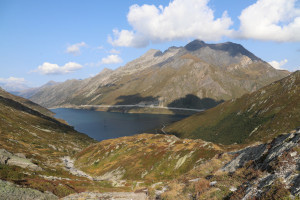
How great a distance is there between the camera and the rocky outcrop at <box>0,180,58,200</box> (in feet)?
62.7

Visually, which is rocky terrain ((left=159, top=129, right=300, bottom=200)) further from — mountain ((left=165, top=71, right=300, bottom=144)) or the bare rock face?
mountain ((left=165, top=71, right=300, bottom=144))

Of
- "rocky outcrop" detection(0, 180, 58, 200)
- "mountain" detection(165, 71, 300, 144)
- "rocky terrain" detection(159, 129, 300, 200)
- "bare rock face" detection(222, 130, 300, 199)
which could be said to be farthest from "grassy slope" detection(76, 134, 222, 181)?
"mountain" detection(165, 71, 300, 144)

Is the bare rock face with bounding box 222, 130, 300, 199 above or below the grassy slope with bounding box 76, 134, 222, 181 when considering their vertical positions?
above

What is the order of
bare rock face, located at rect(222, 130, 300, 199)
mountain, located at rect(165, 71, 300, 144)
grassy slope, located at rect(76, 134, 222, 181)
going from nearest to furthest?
1. bare rock face, located at rect(222, 130, 300, 199)
2. grassy slope, located at rect(76, 134, 222, 181)
3. mountain, located at rect(165, 71, 300, 144)

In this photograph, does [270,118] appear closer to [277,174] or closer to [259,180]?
[259,180]

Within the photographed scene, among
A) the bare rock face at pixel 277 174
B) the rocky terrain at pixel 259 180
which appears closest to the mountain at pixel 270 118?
the rocky terrain at pixel 259 180

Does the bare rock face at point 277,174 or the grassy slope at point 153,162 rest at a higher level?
the bare rock face at point 277,174

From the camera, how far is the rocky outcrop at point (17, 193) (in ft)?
62.7

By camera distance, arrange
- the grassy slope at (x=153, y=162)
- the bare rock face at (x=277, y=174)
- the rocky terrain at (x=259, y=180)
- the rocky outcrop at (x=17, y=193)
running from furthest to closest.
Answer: the grassy slope at (x=153, y=162), the rocky outcrop at (x=17, y=193), the bare rock face at (x=277, y=174), the rocky terrain at (x=259, y=180)

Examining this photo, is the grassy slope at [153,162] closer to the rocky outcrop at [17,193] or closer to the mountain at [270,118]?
the rocky outcrop at [17,193]

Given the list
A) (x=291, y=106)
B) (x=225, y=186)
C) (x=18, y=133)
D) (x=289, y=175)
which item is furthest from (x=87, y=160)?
(x=291, y=106)

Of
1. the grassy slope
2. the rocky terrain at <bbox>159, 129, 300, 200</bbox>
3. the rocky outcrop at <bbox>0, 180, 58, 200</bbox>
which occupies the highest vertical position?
the rocky terrain at <bbox>159, 129, 300, 200</bbox>

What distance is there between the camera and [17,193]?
19.9 m

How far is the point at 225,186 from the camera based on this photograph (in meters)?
19.2
